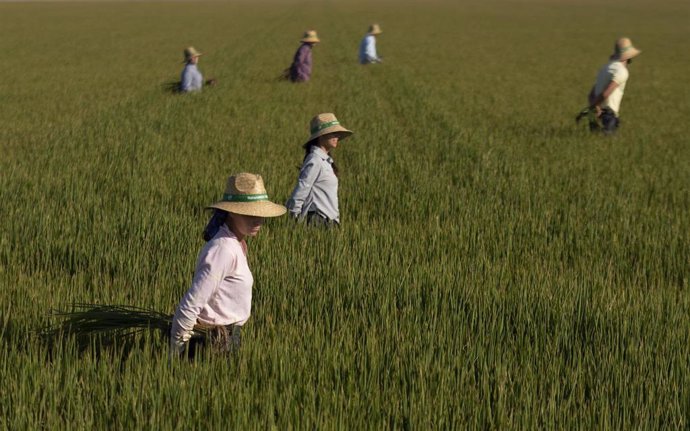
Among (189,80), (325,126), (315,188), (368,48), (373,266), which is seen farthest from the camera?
(368,48)

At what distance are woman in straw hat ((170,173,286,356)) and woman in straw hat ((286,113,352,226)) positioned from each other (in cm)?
248

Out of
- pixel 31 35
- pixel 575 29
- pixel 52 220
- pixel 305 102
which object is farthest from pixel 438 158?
pixel 575 29

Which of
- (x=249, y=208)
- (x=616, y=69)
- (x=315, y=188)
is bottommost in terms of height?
(x=315, y=188)

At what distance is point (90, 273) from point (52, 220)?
3.54 ft

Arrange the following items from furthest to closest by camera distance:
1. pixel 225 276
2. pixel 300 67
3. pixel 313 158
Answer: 1. pixel 300 67
2. pixel 313 158
3. pixel 225 276

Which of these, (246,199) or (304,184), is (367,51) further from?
(246,199)

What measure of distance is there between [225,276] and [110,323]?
2.32ft

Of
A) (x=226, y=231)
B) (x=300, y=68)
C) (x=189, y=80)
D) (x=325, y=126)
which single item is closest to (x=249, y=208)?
(x=226, y=231)

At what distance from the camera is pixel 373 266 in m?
5.23

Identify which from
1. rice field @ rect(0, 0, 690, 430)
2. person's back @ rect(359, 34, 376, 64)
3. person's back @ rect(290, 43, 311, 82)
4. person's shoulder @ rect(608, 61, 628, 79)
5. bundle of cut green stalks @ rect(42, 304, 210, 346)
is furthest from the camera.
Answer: person's back @ rect(359, 34, 376, 64)

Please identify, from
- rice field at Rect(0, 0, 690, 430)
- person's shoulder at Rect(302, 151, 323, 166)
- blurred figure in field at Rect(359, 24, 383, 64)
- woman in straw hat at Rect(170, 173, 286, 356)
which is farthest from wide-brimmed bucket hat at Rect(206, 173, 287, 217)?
blurred figure in field at Rect(359, 24, 383, 64)

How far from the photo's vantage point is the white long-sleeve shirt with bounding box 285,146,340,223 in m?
6.15

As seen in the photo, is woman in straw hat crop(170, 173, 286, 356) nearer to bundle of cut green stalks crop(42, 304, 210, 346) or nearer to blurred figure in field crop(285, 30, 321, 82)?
bundle of cut green stalks crop(42, 304, 210, 346)

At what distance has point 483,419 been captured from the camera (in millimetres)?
3193
